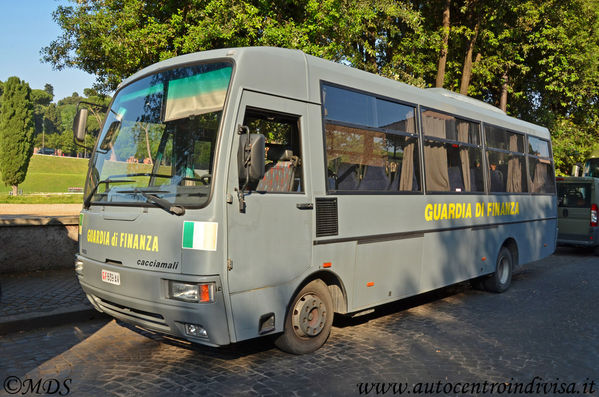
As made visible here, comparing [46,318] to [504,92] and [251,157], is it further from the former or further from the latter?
[504,92]

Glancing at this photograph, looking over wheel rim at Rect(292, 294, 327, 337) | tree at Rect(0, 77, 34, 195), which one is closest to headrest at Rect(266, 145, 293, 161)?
wheel rim at Rect(292, 294, 327, 337)

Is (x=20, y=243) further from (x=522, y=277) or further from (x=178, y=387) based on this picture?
(x=522, y=277)

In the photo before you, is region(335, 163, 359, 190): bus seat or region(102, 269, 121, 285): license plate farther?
region(335, 163, 359, 190): bus seat

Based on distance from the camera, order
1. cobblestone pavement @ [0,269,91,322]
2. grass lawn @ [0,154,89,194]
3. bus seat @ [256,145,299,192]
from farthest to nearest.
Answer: grass lawn @ [0,154,89,194] < cobblestone pavement @ [0,269,91,322] < bus seat @ [256,145,299,192]

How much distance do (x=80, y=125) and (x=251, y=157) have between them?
2362mm

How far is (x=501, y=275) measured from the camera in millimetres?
8953

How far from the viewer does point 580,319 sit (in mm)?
6887

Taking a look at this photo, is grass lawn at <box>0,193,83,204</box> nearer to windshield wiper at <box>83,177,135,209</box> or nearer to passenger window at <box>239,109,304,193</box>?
windshield wiper at <box>83,177,135,209</box>

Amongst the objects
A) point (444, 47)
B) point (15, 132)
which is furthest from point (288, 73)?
point (15, 132)

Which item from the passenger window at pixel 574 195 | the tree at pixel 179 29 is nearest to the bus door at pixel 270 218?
the tree at pixel 179 29

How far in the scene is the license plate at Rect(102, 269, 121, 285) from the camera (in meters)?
4.73

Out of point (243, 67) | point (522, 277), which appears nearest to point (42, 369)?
point (243, 67)

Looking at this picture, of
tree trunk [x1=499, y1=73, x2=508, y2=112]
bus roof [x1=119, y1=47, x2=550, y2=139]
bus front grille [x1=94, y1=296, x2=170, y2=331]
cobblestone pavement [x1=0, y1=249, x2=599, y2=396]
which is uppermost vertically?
tree trunk [x1=499, y1=73, x2=508, y2=112]

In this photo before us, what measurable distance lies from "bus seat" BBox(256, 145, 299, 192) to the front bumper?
3.59 ft
